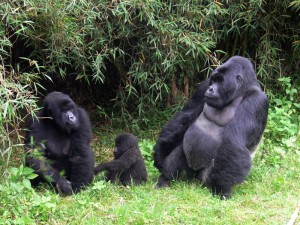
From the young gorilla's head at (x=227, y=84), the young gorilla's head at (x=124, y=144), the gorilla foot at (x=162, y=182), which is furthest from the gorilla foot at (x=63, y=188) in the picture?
the young gorilla's head at (x=227, y=84)

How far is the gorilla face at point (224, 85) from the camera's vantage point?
15.8 ft

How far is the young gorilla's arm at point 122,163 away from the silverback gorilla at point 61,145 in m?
0.19

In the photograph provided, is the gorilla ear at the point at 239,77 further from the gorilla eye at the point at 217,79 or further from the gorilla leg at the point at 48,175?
the gorilla leg at the point at 48,175

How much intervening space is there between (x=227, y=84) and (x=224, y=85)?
0.09 feet

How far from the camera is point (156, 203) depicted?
446 centimetres

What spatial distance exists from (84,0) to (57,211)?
2.03 m

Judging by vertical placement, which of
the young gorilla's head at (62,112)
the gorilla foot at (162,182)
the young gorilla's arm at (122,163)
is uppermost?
the young gorilla's head at (62,112)

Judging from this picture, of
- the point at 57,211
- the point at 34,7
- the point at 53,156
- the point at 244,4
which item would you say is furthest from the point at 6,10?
the point at 244,4

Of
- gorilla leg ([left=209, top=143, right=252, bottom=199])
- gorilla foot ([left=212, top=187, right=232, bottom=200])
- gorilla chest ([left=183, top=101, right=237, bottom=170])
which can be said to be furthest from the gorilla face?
gorilla foot ([left=212, top=187, right=232, bottom=200])

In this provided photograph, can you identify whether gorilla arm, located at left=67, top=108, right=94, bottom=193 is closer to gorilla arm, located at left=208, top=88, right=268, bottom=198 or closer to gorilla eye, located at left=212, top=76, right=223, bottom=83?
gorilla arm, located at left=208, top=88, right=268, bottom=198

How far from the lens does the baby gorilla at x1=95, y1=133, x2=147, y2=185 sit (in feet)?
16.3

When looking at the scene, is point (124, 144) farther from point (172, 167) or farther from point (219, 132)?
point (219, 132)

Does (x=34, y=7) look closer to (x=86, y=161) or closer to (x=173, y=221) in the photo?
(x=86, y=161)

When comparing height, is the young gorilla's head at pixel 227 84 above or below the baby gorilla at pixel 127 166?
above
